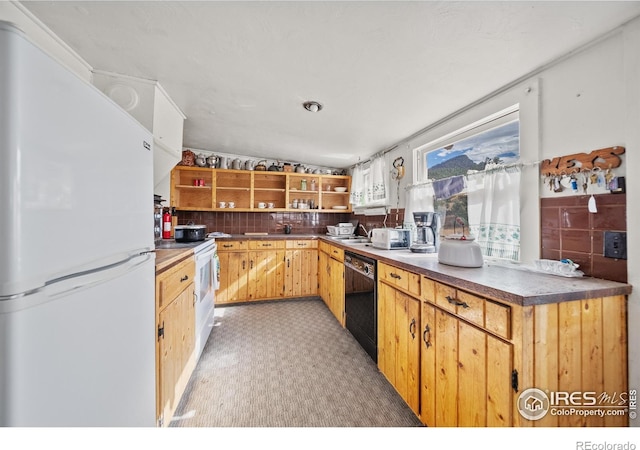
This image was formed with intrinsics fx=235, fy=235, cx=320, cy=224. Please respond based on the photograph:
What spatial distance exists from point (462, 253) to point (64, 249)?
1689 millimetres

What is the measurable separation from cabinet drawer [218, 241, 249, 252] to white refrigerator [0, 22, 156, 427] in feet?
7.56

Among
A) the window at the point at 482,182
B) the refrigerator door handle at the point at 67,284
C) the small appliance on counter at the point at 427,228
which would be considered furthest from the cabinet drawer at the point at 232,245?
the window at the point at 482,182

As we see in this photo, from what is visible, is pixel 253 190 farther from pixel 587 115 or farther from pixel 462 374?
pixel 587 115

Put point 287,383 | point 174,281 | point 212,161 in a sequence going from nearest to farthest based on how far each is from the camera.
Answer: point 174,281 < point 287,383 < point 212,161

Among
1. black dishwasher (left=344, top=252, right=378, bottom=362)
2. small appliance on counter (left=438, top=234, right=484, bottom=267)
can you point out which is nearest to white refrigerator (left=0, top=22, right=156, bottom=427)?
black dishwasher (left=344, top=252, right=378, bottom=362)

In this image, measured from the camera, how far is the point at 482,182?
5.87 ft

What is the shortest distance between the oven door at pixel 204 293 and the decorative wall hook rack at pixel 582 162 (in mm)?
2504

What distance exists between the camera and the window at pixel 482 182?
5.18ft

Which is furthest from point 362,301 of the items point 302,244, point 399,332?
point 302,244

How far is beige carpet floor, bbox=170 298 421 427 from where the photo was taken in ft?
4.64

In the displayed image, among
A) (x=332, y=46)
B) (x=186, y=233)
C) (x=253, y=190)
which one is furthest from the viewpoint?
(x=253, y=190)

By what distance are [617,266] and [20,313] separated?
7.03 feet

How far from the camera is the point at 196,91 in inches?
74.1

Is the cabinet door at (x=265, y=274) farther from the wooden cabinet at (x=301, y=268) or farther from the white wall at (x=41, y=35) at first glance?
the white wall at (x=41, y=35)
